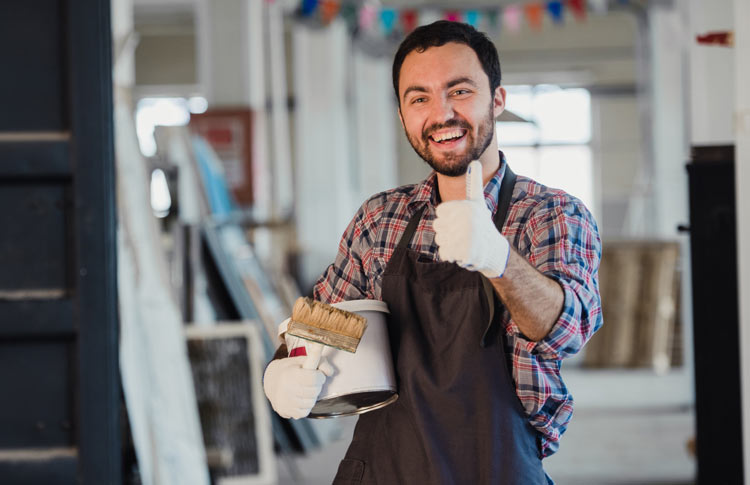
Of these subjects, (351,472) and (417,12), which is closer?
(351,472)

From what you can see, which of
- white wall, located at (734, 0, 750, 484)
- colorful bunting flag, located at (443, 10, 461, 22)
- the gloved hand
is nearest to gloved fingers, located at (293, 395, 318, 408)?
the gloved hand

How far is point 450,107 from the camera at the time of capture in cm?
162

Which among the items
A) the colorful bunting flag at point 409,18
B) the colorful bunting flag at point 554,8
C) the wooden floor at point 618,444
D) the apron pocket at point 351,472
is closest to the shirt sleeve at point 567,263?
the apron pocket at point 351,472

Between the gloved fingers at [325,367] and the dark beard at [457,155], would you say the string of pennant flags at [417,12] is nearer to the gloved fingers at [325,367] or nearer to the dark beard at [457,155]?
the dark beard at [457,155]

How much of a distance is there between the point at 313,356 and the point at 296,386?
5 cm

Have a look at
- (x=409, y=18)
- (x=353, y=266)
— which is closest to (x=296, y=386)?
(x=353, y=266)

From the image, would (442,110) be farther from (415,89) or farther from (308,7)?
(308,7)

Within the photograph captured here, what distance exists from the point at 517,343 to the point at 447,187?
30 centimetres

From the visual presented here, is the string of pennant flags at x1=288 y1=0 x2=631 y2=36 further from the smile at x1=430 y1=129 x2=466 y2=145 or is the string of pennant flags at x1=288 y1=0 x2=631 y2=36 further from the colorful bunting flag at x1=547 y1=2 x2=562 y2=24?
the smile at x1=430 y1=129 x2=466 y2=145

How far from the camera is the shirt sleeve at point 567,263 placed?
151cm

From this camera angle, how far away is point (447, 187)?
5.68 feet

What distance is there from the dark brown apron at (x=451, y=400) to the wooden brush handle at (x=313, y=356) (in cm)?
15

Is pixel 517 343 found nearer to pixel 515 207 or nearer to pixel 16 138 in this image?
pixel 515 207

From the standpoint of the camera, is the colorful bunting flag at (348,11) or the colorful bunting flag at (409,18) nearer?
the colorful bunting flag at (348,11)
